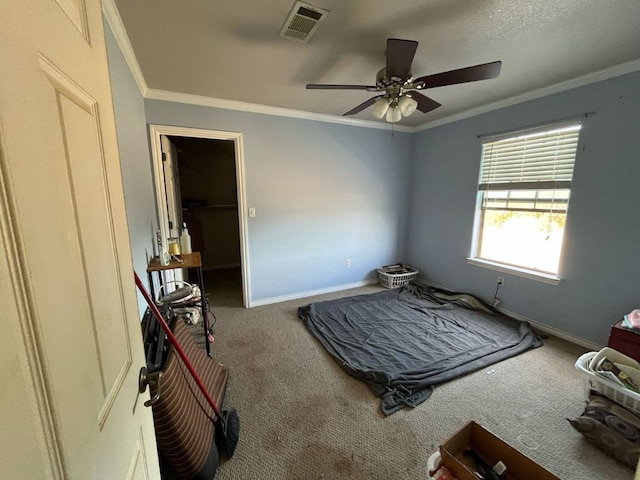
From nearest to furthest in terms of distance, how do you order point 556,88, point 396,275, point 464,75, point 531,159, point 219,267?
point 464,75
point 556,88
point 531,159
point 396,275
point 219,267

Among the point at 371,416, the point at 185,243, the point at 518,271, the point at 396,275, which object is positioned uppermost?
the point at 185,243

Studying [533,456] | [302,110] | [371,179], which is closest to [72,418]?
[533,456]

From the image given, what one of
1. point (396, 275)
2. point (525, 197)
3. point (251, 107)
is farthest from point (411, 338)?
point (251, 107)

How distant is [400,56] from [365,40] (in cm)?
36

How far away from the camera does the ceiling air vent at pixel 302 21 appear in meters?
1.47

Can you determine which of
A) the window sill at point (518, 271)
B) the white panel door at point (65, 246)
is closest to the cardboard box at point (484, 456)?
the white panel door at point (65, 246)

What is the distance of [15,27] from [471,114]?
12.5 ft

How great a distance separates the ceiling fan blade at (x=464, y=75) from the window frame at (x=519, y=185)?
138 centimetres

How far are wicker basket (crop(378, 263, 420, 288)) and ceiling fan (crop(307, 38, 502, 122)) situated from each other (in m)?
2.36

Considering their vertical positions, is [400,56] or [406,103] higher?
[400,56]

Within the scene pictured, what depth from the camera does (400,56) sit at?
156 cm

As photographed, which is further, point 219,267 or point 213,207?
point 219,267

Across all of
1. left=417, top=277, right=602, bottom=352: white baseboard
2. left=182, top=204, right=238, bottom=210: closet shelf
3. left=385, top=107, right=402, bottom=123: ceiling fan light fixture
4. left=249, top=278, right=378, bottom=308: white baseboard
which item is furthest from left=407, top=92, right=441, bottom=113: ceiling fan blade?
left=182, top=204, right=238, bottom=210: closet shelf

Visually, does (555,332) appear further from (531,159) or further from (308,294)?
(308,294)
